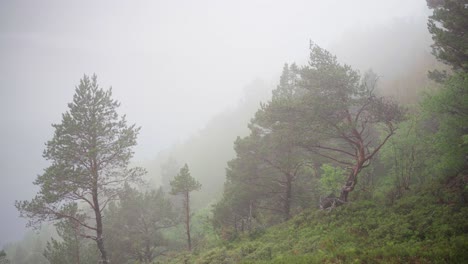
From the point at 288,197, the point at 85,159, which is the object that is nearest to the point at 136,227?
the point at 85,159

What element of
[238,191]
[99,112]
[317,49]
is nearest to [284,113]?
[317,49]

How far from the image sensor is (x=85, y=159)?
64.4 feet

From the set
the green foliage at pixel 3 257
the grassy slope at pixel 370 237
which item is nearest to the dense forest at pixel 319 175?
the grassy slope at pixel 370 237

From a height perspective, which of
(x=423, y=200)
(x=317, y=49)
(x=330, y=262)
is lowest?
(x=330, y=262)

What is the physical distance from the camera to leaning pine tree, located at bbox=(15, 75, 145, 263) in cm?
1864

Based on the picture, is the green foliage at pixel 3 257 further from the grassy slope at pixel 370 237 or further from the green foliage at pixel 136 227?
the grassy slope at pixel 370 237

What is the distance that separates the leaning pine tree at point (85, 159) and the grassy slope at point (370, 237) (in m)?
10.0

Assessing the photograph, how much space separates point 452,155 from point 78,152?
25.4m

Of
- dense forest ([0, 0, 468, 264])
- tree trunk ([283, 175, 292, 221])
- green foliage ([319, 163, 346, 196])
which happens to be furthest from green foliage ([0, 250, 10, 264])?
green foliage ([319, 163, 346, 196])

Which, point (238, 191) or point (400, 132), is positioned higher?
point (400, 132)

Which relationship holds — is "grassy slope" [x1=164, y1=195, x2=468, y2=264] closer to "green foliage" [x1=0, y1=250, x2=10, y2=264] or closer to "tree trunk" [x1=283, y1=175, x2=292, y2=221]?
"tree trunk" [x1=283, y1=175, x2=292, y2=221]

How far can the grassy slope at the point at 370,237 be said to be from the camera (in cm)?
1020

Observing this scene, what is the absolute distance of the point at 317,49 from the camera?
19828 mm

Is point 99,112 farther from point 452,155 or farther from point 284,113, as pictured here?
point 452,155
